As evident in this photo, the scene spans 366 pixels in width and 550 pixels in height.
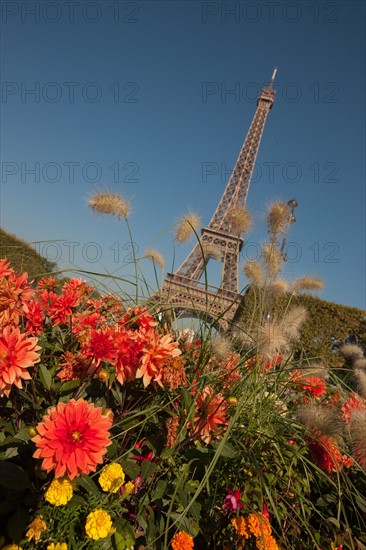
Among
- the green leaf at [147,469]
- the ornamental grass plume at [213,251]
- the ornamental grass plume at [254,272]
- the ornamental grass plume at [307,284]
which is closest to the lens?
the green leaf at [147,469]

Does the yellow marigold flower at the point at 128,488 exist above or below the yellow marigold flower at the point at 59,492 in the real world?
below

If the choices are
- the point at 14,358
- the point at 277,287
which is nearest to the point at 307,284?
the point at 277,287

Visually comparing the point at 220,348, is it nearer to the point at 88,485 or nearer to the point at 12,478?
the point at 88,485

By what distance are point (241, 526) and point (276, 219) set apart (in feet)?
4.90

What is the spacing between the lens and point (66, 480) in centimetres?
94

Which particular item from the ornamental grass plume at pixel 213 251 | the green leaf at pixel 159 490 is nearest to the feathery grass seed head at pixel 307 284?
the ornamental grass plume at pixel 213 251

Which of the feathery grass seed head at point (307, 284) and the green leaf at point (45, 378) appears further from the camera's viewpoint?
A: the feathery grass seed head at point (307, 284)

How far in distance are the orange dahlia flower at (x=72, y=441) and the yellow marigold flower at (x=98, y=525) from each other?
129mm

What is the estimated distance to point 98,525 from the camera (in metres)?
0.93

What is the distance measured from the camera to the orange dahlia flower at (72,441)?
87 cm

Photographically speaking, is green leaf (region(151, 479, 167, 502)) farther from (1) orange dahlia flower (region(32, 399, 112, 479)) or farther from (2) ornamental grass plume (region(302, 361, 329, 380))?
(2) ornamental grass plume (region(302, 361, 329, 380))

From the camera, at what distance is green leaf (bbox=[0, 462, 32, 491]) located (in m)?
0.91

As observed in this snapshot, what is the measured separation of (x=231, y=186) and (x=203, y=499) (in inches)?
952

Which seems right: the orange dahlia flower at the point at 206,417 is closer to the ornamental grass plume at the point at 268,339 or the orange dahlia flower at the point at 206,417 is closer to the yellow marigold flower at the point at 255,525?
the yellow marigold flower at the point at 255,525
